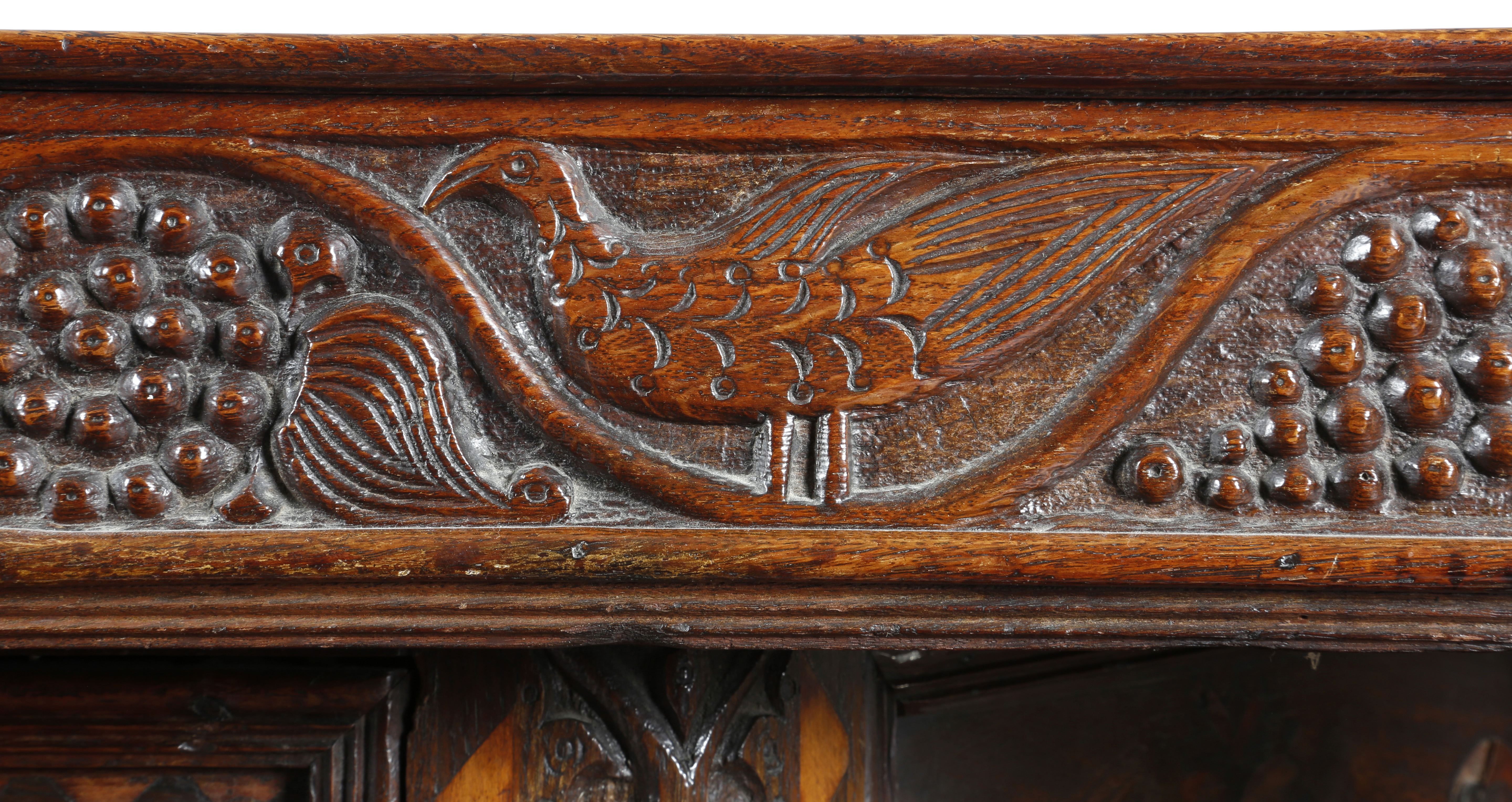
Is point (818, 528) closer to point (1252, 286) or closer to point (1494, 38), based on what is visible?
point (1252, 286)

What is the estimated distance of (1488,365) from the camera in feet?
1.21

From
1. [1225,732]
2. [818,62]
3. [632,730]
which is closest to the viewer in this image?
[818,62]

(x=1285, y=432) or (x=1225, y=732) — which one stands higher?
(x=1285, y=432)

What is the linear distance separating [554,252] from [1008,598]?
0.72 ft

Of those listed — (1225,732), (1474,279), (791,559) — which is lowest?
(1225,732)

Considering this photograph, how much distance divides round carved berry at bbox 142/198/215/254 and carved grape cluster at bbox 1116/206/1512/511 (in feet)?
1.23

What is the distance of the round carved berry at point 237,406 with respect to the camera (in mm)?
373

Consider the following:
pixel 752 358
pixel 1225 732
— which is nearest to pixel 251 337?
pixel 752 358

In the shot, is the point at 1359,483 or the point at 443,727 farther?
the point at 443,727

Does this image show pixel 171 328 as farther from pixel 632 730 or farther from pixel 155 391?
pixel 632 730

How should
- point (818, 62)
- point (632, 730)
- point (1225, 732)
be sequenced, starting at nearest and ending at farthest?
point (818, 62) → point (632, 730) → point (1225, 732)

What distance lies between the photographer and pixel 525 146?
1.25ft

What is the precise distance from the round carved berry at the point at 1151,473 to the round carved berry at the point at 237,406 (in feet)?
1.10

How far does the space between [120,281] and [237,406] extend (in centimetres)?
7
